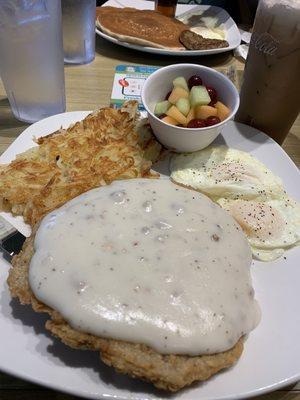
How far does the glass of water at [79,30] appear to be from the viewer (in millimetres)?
2699

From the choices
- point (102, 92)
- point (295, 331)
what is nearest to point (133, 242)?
point (295, 331)

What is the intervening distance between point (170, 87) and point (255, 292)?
1.27 m

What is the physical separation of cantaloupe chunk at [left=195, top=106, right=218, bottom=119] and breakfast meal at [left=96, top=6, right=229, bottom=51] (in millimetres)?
1290

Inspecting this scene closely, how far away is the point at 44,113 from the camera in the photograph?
240 cm

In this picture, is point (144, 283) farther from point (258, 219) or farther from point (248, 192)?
point (248, 192)

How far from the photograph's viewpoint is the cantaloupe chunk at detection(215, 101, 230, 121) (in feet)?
6.39

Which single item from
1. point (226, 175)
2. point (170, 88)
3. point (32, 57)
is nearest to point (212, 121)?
point (226, 175)

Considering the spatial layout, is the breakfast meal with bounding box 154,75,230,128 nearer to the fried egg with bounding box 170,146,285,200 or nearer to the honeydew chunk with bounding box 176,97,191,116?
the honeydew chunk with bounding box 176,97,191,116

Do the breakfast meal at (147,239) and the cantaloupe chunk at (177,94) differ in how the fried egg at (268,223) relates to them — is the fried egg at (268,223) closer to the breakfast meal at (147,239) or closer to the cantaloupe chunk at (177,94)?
the breakfast meal at (147,239)

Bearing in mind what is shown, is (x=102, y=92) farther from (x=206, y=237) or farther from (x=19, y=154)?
(x=206, y=237)

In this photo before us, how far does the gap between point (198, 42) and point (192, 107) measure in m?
1.35

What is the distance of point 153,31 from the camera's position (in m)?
3.10

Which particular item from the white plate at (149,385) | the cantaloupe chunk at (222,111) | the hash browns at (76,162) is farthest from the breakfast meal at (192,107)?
the white plate at (149,385)

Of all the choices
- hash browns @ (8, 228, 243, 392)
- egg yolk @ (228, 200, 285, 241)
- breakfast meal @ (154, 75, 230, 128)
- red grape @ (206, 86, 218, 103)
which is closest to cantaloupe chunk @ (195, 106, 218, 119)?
breakfast meal @ (154, 75, 230, 128)
